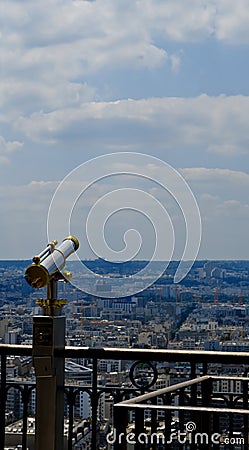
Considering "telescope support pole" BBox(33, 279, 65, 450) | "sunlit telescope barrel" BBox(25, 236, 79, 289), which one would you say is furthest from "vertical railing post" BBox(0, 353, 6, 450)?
"sunlit telescope barrel" BBox(25, 236, 79, 289)

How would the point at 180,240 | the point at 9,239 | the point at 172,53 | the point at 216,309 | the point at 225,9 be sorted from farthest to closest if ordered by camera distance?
the point at 172,53, the point at 225,9, the point at 9,239, the point at 216,309, the point at 180,240

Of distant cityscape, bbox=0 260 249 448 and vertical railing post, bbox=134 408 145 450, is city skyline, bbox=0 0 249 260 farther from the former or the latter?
vertical railing post, bbox=134 408 145 450

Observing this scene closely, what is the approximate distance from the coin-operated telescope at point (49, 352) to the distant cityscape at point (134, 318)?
101mm

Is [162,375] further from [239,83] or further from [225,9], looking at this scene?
[239,83]

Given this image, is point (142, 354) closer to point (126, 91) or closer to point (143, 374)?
point (143, 374)

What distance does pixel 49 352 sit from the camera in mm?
3633

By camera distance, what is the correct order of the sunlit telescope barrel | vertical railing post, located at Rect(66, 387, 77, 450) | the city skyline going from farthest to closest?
the city skyline → vertical railing post, located at Rect(66, 387, 77, 450) → the sunlit telescope barrel

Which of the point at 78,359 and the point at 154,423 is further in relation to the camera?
the point at 78,359

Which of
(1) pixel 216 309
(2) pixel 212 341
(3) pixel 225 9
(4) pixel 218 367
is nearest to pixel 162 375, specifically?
(4) pixel 218 367

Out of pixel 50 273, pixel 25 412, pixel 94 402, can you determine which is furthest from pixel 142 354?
pixel 25 412

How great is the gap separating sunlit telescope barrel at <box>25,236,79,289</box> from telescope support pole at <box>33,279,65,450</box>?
96 millimetres

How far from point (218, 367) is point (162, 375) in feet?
0.80

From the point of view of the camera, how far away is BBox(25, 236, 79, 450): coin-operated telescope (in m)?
3.62

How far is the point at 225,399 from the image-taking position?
3316 mm
